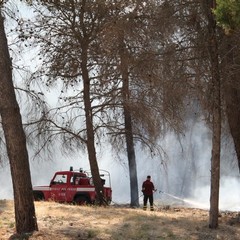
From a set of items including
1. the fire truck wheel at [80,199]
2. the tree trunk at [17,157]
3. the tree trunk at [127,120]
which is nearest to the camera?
the tree trunk at [17,157]

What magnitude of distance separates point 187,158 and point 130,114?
847 inches

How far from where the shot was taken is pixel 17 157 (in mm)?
9234

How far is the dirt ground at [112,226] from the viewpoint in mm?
9586

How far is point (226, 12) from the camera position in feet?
23.4

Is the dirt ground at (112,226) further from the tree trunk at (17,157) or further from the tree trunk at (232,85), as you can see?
the tree trunk at (232,85)

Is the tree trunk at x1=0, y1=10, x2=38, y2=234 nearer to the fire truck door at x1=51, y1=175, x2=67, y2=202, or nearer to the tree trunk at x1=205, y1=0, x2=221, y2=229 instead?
the tree trunk at x1=205, y1=0, x2=221, y2=229

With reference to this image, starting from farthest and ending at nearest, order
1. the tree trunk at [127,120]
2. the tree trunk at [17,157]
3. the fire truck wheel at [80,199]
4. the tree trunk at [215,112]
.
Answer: the fire truck wheel at [80,199], the tree trunk at [127,120], the tree trunk at [215,112], the tree trunk at [17,157]

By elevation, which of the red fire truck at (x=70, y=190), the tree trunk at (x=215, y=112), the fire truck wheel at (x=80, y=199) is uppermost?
the tree trunk at (x=215, y=112)

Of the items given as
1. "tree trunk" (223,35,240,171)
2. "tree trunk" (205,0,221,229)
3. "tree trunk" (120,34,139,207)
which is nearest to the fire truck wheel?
"tree trunk" (120,34,139,207)

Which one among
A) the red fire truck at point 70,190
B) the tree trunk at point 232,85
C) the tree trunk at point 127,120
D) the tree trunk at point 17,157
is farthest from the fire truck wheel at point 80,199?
the tree trunk at point 17,157

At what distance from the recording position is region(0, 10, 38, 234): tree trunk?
9242 millimetres

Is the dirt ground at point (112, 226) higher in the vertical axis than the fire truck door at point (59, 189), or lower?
lower

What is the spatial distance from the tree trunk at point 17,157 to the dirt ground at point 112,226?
34cm

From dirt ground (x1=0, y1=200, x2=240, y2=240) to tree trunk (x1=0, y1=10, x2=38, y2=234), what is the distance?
1.11 feet
